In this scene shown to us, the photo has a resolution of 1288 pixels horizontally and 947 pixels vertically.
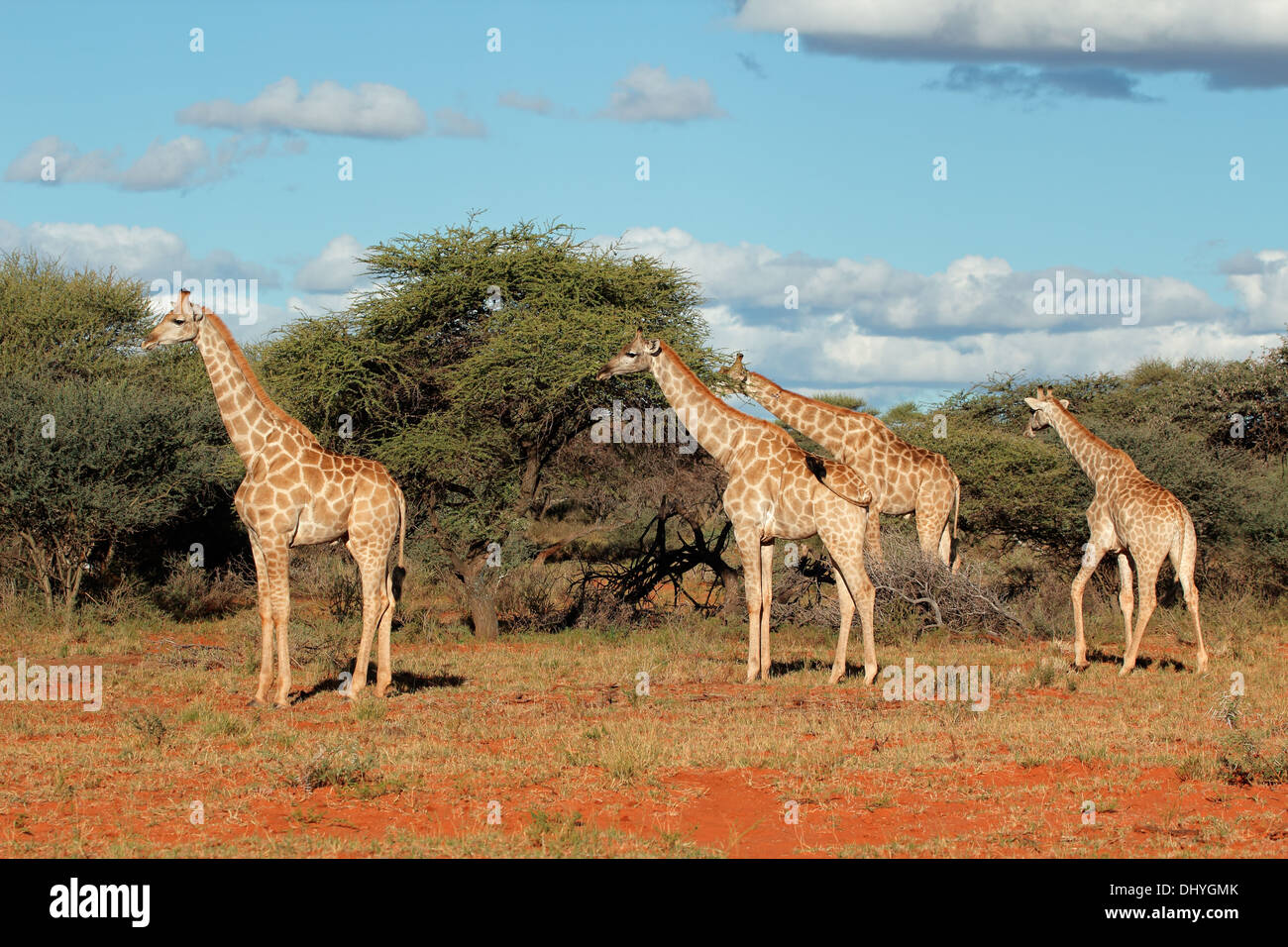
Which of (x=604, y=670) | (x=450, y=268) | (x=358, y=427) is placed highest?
(x=450, y=268)

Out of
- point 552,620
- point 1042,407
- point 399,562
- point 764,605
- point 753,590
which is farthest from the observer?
point 552,620

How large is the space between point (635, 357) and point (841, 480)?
8.56 feet

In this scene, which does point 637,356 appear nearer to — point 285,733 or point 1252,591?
point 285,733

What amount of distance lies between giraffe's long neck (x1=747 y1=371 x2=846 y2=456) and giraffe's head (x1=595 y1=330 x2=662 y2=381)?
5.83ft

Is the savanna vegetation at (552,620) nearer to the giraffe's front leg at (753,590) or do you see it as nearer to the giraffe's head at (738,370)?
the giraffe's front leg at (753,590)

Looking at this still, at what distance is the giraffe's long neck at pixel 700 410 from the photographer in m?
13.3

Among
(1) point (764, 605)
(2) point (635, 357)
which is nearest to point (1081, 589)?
(1) point (764, 605)

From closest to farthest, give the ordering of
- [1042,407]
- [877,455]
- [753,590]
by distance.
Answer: [753,590], [877,455], [1042,407]

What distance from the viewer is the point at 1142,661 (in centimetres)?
1476

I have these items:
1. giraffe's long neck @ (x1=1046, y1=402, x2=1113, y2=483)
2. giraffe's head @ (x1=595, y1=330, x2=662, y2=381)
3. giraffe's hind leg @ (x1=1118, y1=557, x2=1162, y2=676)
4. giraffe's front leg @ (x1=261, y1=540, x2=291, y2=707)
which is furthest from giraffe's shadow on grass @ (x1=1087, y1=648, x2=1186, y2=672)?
giraffe's front leg @ (x1=261, y1=540, x2=291, y2=707)

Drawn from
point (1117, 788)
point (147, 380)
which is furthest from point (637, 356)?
point (147, 380)

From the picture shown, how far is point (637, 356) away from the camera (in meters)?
13.6

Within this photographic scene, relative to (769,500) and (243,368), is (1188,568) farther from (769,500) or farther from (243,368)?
(243,368)
